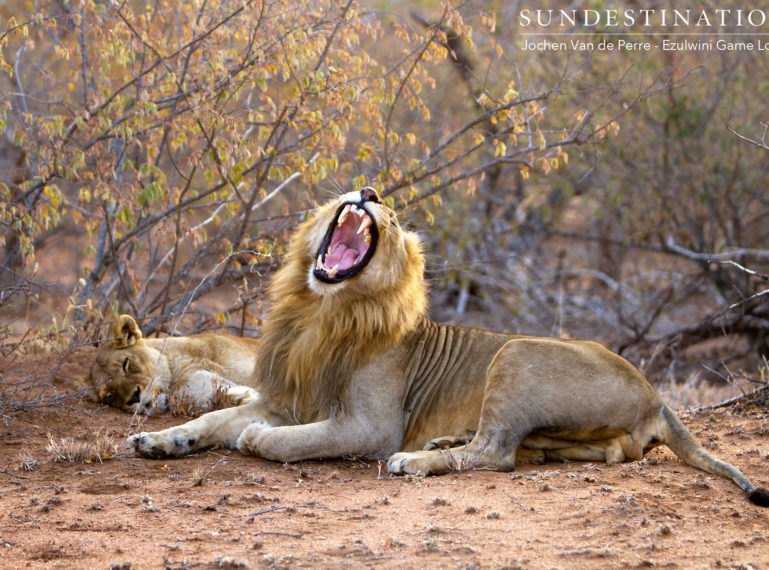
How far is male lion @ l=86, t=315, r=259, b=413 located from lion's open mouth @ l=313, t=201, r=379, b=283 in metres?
1.33

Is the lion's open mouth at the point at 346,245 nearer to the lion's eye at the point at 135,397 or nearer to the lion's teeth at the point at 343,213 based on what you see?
the lion's teeth at the point at 343,213

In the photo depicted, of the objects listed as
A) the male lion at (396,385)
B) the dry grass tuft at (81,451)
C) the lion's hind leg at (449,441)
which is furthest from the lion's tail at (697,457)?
the dry grass tuft at (81,451)

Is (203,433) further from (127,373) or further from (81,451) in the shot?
(127,373)

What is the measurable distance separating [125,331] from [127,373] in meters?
0.33

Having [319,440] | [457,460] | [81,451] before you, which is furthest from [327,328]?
[81,451]

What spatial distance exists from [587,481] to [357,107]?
406cm

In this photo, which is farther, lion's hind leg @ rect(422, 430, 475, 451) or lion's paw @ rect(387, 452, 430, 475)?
lion's hind leg @ rect(422, 430, 475, 451)

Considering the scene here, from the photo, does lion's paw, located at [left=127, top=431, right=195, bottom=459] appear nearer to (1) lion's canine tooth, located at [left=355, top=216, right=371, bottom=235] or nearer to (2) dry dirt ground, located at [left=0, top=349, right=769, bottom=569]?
(2) dry dirt ground, located at [left=0, top=349, right=769, bottom=569]

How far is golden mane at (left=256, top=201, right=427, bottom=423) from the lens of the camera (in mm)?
4934

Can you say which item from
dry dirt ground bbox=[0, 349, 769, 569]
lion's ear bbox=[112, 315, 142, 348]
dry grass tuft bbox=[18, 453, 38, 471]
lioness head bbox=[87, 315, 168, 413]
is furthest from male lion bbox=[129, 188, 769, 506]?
lion's ear bbox=[112, 315, 142, 348]

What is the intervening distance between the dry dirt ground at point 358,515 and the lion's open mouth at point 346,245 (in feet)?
3.35

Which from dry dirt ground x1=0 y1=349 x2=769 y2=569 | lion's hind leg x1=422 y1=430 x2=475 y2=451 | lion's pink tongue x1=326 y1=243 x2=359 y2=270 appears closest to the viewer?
dry dirt ground x1=0 y1=349 x2=769 y2=569

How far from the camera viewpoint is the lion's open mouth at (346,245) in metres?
4.89

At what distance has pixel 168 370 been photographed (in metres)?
6.33
